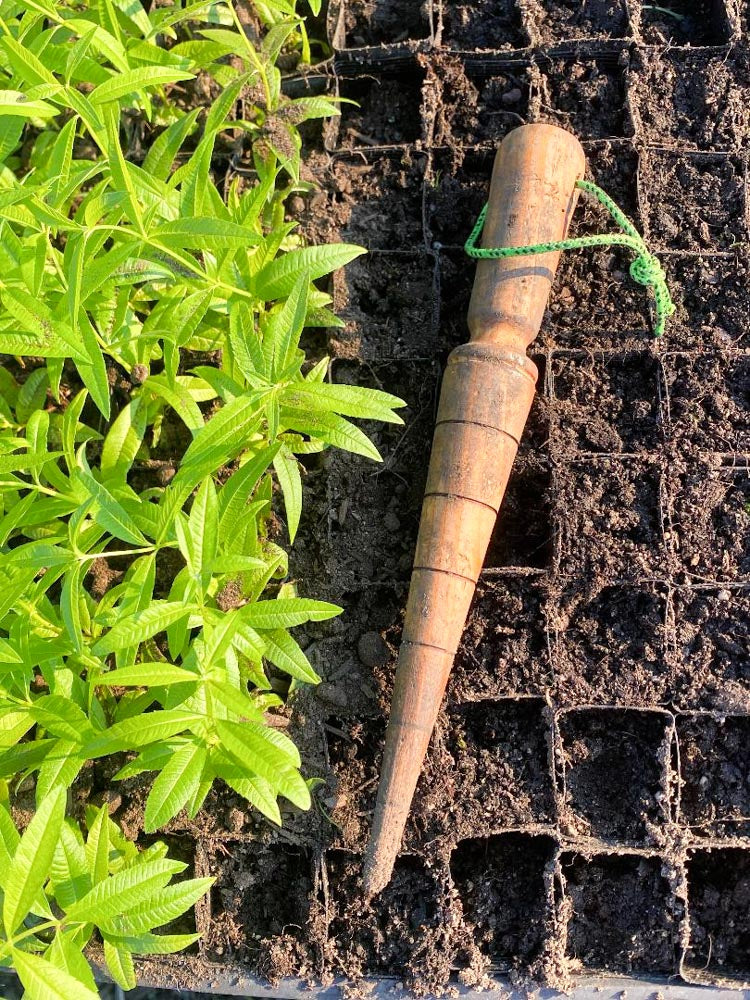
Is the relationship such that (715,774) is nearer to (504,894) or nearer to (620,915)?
(620,915)

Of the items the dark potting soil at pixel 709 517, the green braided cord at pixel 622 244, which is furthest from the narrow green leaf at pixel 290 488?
the dark potting soil at pixel 709 517

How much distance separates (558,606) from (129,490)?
975 millimetres

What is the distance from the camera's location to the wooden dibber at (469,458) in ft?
5.62

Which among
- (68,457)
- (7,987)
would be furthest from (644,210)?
(7,987)

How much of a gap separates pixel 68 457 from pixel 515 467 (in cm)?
98

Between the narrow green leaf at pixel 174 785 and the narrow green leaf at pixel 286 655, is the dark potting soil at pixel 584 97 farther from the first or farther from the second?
the narrow green leaf at pixel 174 785

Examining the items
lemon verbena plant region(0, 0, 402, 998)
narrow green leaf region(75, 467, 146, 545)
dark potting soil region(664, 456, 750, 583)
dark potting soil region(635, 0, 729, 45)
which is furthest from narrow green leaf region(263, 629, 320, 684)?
dark potting soil region(635, 0, 729, 45)

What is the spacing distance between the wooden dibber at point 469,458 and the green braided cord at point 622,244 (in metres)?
0.02

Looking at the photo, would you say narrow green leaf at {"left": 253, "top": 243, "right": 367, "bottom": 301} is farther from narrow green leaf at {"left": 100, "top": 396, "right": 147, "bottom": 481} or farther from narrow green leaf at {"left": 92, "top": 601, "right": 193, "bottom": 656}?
narrow green leaf at {"left": 92, "top": 601, "right": 193, "bottom": 656}

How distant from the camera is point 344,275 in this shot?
201 centimetres

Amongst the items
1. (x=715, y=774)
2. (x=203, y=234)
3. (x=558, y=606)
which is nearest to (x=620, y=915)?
(x=715, y=774)

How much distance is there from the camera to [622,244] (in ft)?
6.03

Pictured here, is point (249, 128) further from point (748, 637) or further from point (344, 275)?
point (748, 637)

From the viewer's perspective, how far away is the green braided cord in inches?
68.9
